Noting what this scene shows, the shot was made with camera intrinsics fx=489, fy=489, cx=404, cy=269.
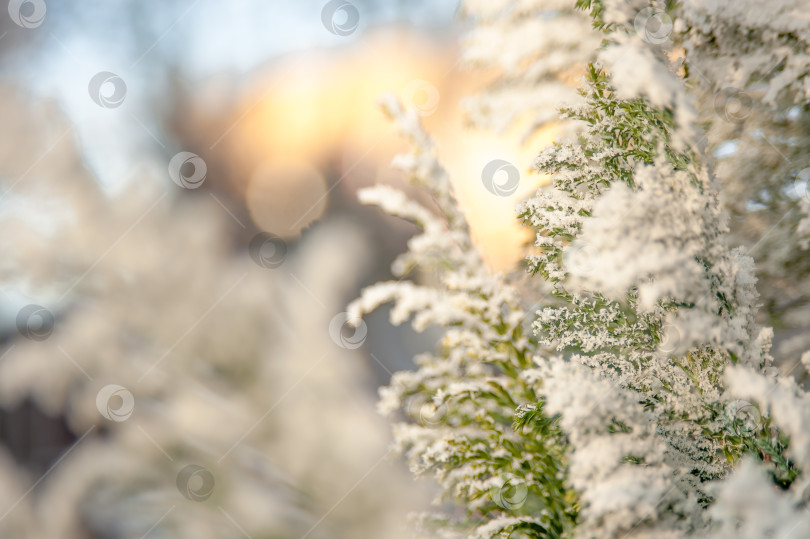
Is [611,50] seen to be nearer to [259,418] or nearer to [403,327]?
[259,418]

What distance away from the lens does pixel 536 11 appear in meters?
0.67

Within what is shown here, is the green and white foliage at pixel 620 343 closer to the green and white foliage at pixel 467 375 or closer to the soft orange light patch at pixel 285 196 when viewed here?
the green and white foliage at pixel 467 375

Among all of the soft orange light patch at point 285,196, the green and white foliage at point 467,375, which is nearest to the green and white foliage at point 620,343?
the green and white foliage at point 467,375

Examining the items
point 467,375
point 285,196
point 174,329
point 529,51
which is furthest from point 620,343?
point 285,196

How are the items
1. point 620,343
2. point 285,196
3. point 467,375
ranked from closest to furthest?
point 620,343 → point 467,375 → point 285,196

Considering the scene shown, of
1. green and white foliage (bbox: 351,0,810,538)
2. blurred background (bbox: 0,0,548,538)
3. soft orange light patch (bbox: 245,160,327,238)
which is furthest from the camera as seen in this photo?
soft orange light patch (bbox: 245,160,327,238)

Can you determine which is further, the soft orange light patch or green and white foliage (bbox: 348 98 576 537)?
the soft orange light patch

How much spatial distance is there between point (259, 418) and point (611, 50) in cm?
57

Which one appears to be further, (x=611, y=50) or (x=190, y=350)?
(x=190, y=350)

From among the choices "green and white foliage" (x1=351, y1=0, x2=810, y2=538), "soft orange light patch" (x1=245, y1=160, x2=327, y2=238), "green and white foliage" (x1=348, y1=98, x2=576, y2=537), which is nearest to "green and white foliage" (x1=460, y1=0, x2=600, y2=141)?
"green and white foliage" (x1=351, y1=0, x2=810, y2=538)

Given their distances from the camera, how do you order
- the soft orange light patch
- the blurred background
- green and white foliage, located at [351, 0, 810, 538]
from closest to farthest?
green and white foliage, located at [351, 0, 810, 538]
the blurred background
the soft orange light patch

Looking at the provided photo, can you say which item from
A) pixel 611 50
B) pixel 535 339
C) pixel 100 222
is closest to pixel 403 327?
pixel 535 339

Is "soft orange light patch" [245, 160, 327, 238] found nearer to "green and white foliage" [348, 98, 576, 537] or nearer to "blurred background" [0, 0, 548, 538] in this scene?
"blurred background" [0, 0, 548, 538]

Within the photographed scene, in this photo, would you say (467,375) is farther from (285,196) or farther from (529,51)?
(285,196)
